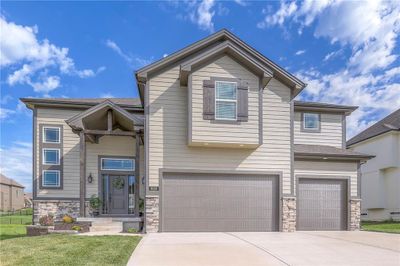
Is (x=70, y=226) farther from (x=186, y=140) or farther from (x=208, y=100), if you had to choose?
(x=208, y=100)

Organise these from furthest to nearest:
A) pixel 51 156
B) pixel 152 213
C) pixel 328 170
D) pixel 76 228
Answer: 1. pixel 51 156
2. pixel 328 170
3. pixel 152 213
4. pixel 76 228

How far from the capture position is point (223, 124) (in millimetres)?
10820

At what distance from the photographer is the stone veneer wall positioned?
12766 millimetres

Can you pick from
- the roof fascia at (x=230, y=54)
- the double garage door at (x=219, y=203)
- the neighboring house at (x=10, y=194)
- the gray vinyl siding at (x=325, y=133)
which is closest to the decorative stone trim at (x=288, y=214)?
the double garage door at (x=219, y=203)

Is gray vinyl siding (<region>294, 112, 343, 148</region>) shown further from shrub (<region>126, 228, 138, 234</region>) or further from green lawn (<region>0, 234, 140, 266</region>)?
green lawn (<region>0, 234, 140, 266</region>)

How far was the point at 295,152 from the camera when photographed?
12.1 m

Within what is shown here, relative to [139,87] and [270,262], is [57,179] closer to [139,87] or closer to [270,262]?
[139,87]

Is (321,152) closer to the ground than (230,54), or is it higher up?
closer to the ground

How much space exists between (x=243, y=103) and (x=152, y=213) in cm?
519

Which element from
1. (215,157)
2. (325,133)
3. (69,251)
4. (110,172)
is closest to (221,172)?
(215,157)

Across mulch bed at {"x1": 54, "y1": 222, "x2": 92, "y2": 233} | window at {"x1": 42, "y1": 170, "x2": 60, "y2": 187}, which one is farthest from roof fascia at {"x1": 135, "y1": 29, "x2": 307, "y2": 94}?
window at {"x1": 42, "y1": 170, "x2": 60, "y2": 187}

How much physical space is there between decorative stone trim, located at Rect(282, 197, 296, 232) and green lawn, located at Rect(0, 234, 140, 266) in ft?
19.2

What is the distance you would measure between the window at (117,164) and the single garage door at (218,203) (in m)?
3.20

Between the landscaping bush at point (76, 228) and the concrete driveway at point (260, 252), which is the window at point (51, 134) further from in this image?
the concrete driveway at point (260, 252)
